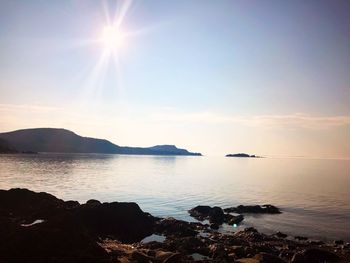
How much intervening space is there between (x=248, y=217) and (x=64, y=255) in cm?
4397

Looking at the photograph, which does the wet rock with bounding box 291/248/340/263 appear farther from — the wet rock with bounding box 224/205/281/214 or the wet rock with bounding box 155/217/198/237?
the wet rock with bounding box 224/205/281/214

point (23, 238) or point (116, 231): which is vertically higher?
point (23, 238)

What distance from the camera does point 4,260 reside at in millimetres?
24000

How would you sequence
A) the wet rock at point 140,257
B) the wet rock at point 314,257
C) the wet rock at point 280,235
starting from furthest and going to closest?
the wet rock at point 280,235 → the wet rock at point 314,257 → the wet rock at point 140,257

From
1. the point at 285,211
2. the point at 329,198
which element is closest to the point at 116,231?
the point at 285,211

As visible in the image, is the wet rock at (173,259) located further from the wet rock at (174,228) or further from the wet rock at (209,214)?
the wet rock at (209,214)

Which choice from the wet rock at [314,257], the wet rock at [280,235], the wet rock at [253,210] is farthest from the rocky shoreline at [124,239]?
the wet rock at [253,210]

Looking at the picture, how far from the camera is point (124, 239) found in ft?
141

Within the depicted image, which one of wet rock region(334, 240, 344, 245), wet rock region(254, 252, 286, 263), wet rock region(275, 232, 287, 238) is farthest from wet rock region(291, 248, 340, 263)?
wet rock region(275, 232, 287, 238)

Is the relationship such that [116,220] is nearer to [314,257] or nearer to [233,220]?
[233,220]

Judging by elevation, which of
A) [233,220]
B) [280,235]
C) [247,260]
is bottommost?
[280,235]

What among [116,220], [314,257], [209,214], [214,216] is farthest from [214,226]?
[314,257]

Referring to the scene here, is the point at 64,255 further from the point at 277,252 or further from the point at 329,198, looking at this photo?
the point at 329,198

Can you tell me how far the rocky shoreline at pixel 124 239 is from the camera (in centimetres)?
2600
